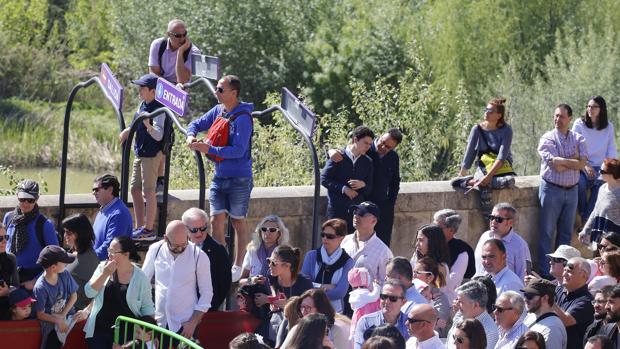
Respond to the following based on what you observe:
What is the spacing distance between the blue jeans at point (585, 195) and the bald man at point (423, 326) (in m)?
4.81

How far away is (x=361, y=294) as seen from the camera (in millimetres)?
10578

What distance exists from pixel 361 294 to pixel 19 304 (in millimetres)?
2314

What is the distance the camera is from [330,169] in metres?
12.5

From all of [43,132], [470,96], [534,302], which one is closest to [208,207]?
[534,302]

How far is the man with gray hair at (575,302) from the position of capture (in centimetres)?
1051

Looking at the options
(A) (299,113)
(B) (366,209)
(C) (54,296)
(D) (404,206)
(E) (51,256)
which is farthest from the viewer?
(D) (404,206)

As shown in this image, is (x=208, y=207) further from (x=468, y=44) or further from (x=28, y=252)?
(x=468, y=44)

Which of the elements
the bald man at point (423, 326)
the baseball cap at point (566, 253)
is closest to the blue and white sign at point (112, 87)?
the bald man at point (423, 326)

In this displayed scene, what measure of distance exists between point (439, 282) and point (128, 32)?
84.6ft

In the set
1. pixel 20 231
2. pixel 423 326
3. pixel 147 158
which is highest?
pixel 147 158

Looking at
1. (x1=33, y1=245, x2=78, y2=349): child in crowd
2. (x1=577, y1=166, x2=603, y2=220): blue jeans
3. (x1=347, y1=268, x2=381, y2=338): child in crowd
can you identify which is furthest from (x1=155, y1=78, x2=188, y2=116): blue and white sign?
(x1=577, y1=166, x2=603, y2=220): blue jeans

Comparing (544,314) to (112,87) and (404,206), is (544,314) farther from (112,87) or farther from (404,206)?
(112,87)

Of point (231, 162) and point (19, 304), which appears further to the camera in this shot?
point (231, 162)

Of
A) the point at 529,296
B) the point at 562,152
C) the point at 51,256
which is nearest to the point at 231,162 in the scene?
the point at 51,256
